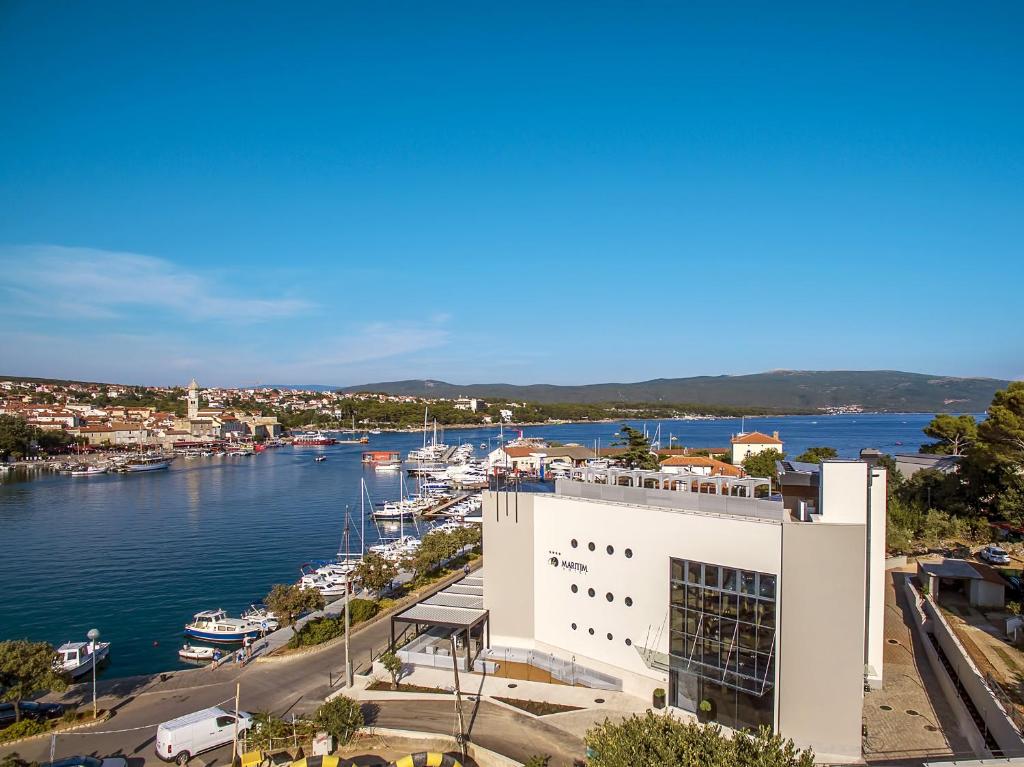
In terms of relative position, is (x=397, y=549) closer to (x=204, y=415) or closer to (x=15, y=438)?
(x=15, y=438)

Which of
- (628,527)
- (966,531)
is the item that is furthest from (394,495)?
(628,527)

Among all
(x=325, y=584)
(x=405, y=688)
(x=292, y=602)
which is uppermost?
(x=405, y=688)

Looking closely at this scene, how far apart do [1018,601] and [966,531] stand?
8759 mm

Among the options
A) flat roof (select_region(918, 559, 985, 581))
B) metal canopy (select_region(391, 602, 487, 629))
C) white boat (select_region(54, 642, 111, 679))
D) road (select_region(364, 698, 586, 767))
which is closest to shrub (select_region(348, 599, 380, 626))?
metal canopy (select_region(391, 602, 487, 629))

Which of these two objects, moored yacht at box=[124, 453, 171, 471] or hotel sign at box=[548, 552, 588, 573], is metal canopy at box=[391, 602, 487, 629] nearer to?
hotel sign at box=[548, 552, 588, 573]

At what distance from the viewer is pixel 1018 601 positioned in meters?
14.3

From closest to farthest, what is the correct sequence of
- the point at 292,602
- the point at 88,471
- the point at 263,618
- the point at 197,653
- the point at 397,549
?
the point at 292,602
the point at 197,653
the point at 263,618
the point at 397,549
the point at 88,471

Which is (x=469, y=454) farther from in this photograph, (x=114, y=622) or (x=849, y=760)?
(x=849, y=760)

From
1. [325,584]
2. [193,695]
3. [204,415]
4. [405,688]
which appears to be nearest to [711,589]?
[405,688]

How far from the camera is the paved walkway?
9.43m

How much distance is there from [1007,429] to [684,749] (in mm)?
18998

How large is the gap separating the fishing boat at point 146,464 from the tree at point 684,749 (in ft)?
226

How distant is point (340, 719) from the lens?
32.9 feet

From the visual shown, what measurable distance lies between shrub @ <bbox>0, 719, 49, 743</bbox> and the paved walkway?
43.4 feet
